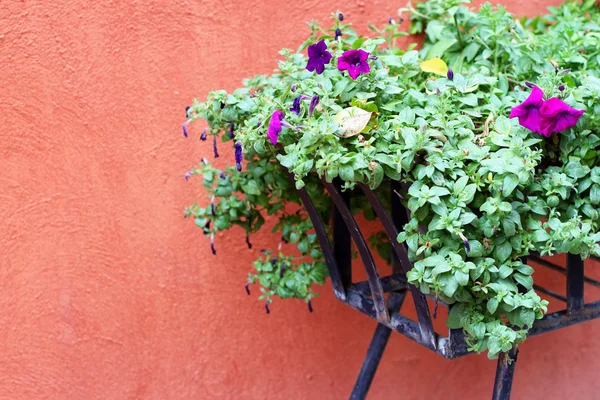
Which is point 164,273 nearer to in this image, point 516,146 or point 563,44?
point 516,146

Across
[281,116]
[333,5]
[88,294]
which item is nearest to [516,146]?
[281,116]

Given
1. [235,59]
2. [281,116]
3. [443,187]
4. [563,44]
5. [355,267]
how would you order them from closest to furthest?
[443,187]
[281,116]
[563,44]
[235,59]
[355,267]

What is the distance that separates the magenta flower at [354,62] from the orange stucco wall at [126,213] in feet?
2.02

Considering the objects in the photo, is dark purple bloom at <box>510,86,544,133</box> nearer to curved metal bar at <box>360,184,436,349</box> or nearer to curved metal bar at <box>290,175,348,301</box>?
curved metal bar at <box>360,184,436,349</box>

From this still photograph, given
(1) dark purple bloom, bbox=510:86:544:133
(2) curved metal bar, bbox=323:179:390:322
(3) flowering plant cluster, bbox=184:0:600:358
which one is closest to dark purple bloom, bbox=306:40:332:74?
(3) flowering plant cluster, bbox=184:0:600:358

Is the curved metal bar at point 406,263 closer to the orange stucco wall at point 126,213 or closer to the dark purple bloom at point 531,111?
the dark purple bloom at point 531,111

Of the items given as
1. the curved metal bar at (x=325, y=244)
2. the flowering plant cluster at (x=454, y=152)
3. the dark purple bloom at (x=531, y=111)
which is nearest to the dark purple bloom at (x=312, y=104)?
the flowering plant cluster at (x=454, y=152)

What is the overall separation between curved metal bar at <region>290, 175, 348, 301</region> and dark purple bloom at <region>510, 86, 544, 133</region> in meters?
0.51

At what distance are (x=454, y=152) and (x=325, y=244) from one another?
0.45m

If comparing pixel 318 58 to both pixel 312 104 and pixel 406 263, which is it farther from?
pixel 406 263

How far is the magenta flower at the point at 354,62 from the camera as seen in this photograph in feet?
4.93

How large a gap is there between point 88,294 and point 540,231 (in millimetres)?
1349

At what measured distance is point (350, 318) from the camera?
231cm

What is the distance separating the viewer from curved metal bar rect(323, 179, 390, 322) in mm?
1524
